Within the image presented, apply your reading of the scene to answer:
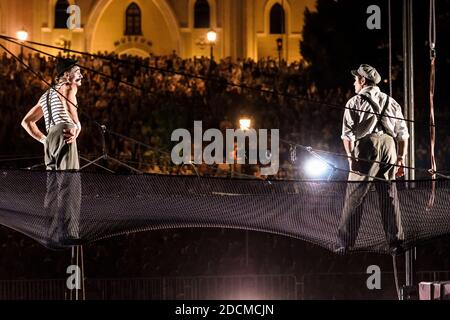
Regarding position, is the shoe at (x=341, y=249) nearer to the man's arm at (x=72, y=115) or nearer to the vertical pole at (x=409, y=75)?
the vertical pole at (x=409, y=75)

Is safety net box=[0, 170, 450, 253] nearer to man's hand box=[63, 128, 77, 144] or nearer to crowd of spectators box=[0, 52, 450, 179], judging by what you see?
man's hand box=[63, 128, 77, 144]

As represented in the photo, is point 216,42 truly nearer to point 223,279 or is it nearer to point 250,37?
point 250,37

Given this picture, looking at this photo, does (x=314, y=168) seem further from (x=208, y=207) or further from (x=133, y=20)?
(x=133, y=20)

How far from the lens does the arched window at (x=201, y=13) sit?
209ft

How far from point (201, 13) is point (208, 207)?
4962cm

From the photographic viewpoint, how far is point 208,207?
599 inches

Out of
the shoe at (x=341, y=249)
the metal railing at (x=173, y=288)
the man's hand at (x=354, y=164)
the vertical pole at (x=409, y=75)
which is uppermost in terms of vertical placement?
the vertical pole at (x=409, y=75)

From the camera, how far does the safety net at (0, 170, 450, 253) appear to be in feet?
48.1

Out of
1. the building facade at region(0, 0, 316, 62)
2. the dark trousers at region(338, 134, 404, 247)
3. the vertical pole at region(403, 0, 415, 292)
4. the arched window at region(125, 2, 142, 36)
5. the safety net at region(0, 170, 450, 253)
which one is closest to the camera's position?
the safety net at region(0, 170, 450, 253)

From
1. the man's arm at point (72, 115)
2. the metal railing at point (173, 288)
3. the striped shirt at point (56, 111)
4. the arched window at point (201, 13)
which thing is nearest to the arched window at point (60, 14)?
the arched window at point (201, 13)

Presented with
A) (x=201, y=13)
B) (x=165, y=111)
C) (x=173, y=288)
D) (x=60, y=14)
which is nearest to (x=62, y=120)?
(x=173, y=288)

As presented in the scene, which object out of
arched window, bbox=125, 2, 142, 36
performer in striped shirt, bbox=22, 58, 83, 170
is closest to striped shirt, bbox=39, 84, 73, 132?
performer in striped shirt, bbox=22, 58, 83, 170

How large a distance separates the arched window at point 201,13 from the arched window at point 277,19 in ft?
11.2
